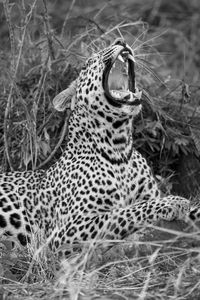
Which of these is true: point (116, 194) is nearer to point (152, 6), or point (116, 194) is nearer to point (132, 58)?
point (132, 58)

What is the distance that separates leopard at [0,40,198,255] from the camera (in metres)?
7.68

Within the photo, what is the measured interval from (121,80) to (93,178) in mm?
1029

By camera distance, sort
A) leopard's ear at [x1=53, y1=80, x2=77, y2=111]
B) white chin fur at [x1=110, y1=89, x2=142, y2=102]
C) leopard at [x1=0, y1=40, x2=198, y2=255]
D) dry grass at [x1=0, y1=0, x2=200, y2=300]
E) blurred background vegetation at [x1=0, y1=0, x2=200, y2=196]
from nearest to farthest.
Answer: dry grass at [x1=0, y1=0, x2=200, y2=300], leopard at [x1=0, y1=40, x2=198, y2=255], white chin fur at [x1=110, y1=89, x2=142, y2=102], leopard's ear at [x1=53, y1=80, x2=77, y2=111], blurred background vegetation at [x1=0, y1=0, x2=200, y2=196]

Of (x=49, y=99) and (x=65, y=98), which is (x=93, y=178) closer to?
(x=65, y=98)

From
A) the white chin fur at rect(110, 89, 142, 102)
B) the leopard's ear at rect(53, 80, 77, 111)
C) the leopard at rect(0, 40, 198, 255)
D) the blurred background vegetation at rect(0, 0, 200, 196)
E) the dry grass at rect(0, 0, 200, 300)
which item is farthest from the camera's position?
the blurred background vegetation at rect(0, 0, 200, 196)

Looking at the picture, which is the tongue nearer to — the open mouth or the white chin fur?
the open mouth

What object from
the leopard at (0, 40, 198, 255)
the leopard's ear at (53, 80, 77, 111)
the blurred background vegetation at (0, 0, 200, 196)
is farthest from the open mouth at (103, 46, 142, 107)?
the blurred background vegetation at (0, 0, 200, 196)

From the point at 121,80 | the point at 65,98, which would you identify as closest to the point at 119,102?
the point at 121,80

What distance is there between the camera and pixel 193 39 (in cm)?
1443

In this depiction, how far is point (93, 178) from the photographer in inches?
309

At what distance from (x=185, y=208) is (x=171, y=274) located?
108 centimetres

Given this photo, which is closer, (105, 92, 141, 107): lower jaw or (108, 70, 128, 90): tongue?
(105, 92, 141, 107): lower jaw

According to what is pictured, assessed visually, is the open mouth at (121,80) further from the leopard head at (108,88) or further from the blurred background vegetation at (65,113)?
the blurred background vegetation at (65,113)

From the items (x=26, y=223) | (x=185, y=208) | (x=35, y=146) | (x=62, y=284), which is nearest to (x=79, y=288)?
(x=62, y=284)
